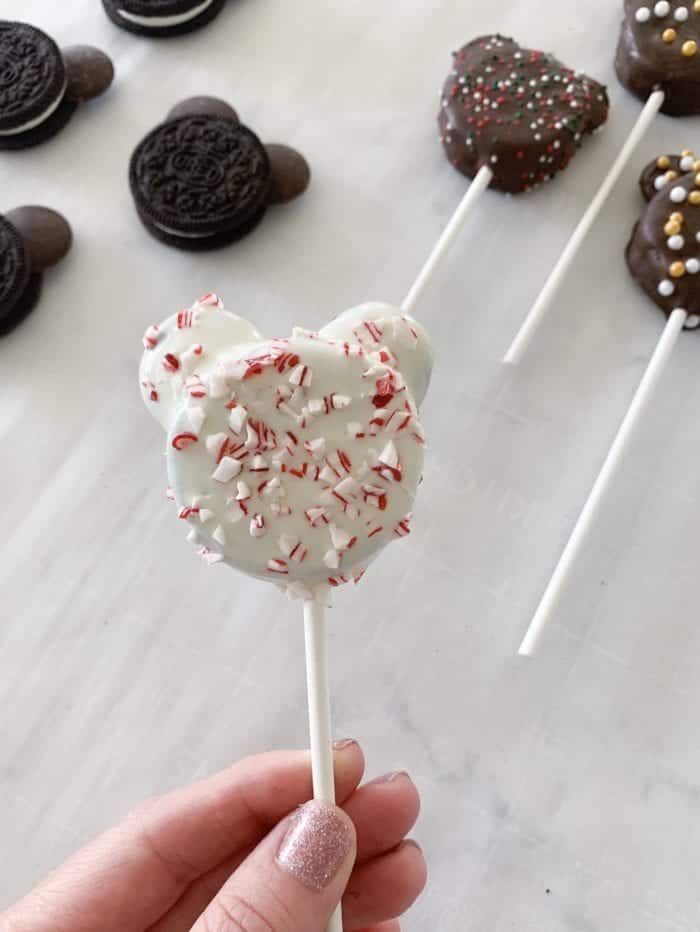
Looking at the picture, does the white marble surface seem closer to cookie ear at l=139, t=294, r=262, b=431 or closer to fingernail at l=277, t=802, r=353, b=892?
fingernail at l=277, t=802, r=353, b=892

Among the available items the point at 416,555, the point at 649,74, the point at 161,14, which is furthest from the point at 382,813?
the point at 161,14

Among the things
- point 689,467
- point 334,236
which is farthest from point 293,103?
point 689,467

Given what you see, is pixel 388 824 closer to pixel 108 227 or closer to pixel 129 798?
pixel 129 798

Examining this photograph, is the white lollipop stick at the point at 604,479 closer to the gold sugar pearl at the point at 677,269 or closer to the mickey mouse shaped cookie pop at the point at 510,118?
the gold sugar pearl at the point at 677,269

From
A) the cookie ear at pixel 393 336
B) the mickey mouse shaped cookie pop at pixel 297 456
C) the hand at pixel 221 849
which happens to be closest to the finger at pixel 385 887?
the hand at pixel 221 849

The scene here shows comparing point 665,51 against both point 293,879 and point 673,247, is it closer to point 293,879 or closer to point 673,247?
point 673,247

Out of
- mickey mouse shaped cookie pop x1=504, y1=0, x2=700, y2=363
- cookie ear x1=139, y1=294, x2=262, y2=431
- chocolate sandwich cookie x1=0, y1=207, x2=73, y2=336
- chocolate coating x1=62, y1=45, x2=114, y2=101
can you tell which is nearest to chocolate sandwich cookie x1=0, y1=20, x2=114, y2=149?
chocolate coating x1=62, y1=45, x2=114, y2=101
